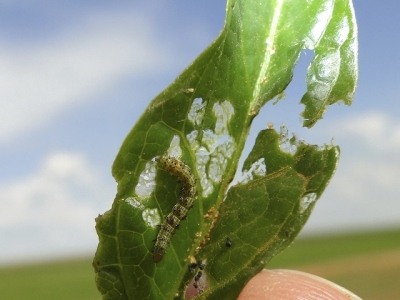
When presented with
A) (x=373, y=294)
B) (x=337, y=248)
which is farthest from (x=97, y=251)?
(x=337, y=248)

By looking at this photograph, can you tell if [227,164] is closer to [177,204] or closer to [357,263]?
[177,204]

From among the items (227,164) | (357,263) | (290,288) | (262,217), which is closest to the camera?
(262,217)

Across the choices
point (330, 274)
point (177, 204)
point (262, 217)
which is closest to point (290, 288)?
point (262, 217)

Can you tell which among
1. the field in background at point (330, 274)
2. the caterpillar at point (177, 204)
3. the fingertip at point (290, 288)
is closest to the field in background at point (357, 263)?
the field in background at point (330, 274)

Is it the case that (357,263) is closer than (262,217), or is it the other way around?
(262,217)

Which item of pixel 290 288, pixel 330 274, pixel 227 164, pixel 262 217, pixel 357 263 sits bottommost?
pixel 262 217

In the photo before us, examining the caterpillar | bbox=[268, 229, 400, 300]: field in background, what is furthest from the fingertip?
bbox=[268, 229, 400, 300]: field in background

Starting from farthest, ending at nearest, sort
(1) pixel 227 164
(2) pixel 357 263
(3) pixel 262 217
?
(2) pixel 357 263, (1) pixel 227 164, (3) pixel 262 217

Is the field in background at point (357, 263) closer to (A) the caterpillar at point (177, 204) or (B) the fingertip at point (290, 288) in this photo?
(B) the fingertip at point (290, 288)

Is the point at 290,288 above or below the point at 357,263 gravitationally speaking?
below
